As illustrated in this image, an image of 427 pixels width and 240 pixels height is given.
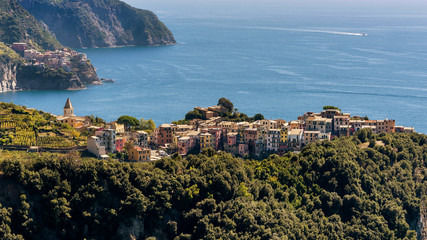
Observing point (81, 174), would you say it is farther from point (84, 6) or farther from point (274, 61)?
point (84, 6)

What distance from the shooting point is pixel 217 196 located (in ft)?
140

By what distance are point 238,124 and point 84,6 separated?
11411 cm

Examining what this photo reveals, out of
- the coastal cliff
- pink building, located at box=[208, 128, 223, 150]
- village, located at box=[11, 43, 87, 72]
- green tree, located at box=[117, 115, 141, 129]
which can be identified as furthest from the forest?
village, located at box=[11, 43, 87, 72]

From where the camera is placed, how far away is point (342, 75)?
340ft

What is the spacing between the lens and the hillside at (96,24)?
15588 cm

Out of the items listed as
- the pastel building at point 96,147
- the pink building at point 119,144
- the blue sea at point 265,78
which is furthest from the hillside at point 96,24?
the pastel building at point 96,147

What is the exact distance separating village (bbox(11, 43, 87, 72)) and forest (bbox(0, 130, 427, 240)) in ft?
209

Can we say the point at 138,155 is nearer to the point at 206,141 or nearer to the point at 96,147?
the point at 96,147

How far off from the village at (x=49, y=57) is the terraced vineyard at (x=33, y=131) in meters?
51.8

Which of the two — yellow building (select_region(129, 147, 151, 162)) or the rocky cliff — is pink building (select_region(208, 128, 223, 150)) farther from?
the rocky cliff

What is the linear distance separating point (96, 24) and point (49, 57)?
5055cm

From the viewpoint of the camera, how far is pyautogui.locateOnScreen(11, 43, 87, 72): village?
360 feet

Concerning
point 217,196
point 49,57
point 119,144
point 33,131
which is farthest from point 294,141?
point 49,57

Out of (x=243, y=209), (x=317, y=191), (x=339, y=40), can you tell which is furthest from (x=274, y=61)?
(x=243, y=209)
